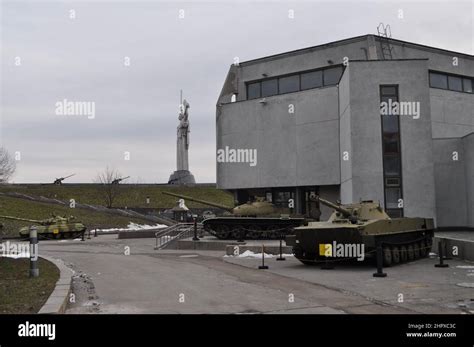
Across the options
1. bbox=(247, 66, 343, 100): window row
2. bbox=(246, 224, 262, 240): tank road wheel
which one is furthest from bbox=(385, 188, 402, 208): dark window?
bbox=(247, 66, 343, 100): window row

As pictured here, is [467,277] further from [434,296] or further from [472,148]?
[472,148]

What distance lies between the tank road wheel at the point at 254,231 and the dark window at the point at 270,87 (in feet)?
37.1

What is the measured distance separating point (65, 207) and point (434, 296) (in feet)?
150

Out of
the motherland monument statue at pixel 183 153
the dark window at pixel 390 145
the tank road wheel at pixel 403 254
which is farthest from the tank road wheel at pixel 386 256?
the motherland monument statue at pixel 183 153

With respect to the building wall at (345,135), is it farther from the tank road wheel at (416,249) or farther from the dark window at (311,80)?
the tank road wheel at (416,249)

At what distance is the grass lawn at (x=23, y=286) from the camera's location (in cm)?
816

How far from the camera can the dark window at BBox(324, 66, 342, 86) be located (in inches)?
1286

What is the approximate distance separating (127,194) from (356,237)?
57.3 meters

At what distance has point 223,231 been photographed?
90.6 ft

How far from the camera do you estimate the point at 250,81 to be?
36562 millimetres

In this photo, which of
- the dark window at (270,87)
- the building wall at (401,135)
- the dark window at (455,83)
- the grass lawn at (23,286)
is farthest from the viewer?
the dark window at (270,87)

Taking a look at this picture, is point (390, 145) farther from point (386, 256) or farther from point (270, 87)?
point (270, 87)

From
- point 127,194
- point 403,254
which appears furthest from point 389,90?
point 127,194

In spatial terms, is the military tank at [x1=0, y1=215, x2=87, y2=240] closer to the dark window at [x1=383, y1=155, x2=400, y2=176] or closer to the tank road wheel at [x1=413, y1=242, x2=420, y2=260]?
the dark window at [x1=383, y1=155, x2=400, y2=176]
